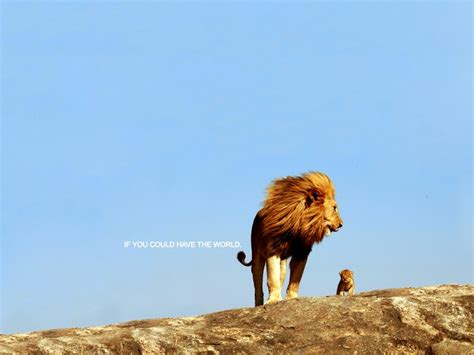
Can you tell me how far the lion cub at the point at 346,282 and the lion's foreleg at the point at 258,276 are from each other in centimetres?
176

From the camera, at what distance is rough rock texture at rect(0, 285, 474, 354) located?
12.4 meters

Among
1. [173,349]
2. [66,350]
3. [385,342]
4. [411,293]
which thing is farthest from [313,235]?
[66,350]

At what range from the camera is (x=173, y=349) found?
1229 centimetres

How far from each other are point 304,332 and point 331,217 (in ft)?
11.6

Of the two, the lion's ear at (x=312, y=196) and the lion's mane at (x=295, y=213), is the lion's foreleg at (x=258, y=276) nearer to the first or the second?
the lion's mane at (x=295, y=213)

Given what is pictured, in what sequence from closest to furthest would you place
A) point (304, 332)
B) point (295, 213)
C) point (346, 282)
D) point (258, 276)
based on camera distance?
1. point (304, 332)
2. point (295, 213)
3. point (258, 276)
4. point (346, 282)

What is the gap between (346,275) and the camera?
17219mm

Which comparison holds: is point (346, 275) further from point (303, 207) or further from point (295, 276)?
point (303, 207)

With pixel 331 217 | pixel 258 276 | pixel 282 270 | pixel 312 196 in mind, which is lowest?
pixel 282 270

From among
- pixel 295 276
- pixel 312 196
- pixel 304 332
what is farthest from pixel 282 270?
pixel 304 332

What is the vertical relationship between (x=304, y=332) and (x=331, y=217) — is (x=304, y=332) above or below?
below

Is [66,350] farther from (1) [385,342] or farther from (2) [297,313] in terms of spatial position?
(1) [385,342]

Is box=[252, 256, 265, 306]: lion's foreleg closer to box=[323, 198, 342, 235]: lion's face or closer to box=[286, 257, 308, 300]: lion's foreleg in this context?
box=[286, 257, 308, 300]: lion's foreleg

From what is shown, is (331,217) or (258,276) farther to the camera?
(258,276)
